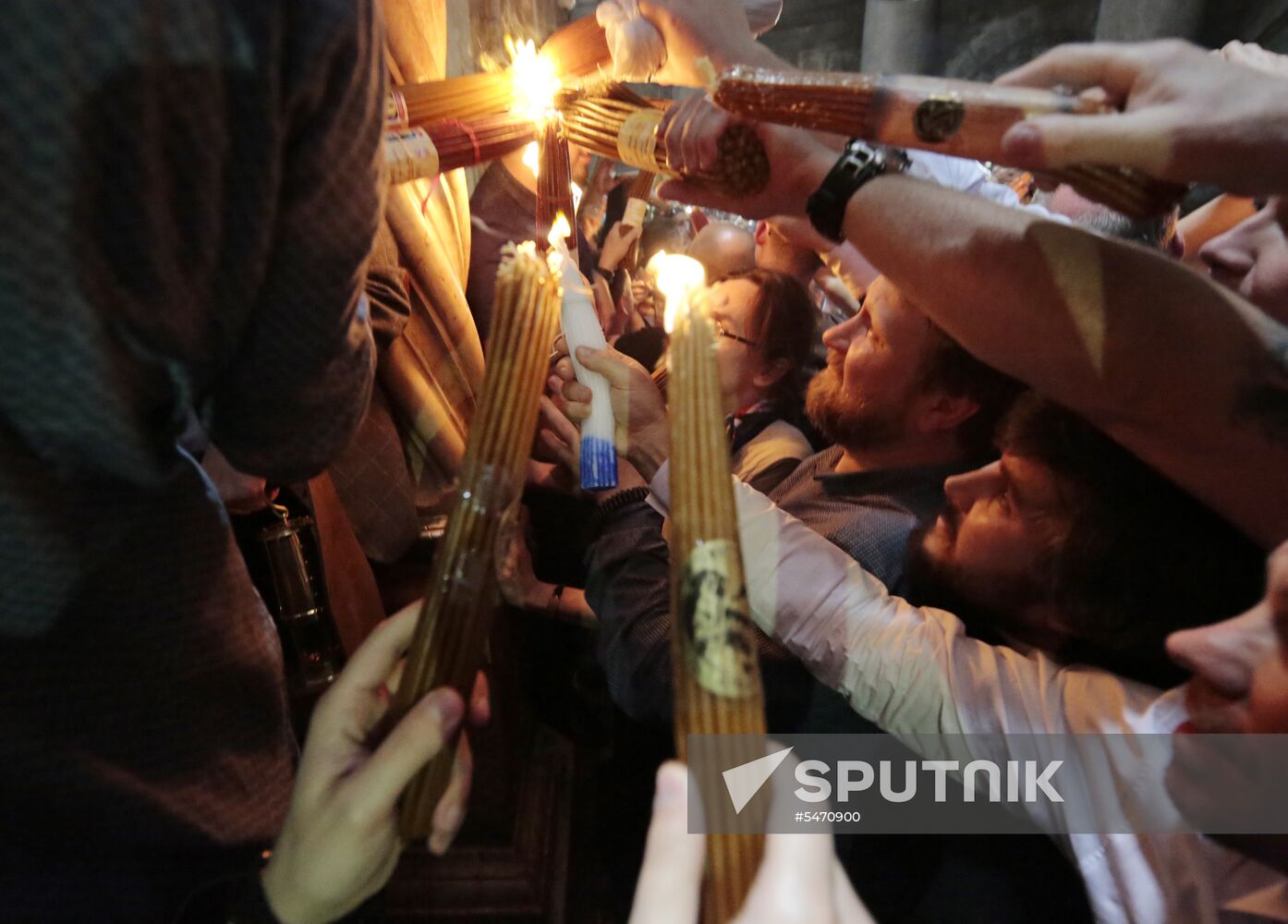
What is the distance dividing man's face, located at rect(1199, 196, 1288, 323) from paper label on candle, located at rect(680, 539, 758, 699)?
925 millimetres

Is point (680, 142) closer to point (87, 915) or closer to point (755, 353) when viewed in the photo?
point (755, 353)

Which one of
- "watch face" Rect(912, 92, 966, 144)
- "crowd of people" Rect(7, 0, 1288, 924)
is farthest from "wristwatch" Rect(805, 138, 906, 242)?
"watch face" Rect(912, 92, 966, 144)

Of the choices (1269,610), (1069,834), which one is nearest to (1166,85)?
(1269,610)

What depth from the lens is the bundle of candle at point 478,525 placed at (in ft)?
1.95

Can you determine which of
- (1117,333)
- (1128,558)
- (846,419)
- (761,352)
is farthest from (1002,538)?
(761,352)

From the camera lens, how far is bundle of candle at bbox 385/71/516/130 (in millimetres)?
919

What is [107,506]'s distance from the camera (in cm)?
52

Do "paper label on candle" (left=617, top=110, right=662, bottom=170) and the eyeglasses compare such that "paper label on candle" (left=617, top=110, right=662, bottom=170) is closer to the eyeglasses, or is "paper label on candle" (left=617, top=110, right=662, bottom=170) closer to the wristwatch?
the wristwatch

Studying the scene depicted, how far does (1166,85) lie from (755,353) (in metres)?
1.07

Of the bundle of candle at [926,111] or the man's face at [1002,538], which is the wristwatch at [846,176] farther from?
the man's face at [1002,538]

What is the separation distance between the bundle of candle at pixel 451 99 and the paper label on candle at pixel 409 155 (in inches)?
1.5

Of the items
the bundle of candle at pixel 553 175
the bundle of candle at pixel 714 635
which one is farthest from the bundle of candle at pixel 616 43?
the bundle of candle at pixel 714 635

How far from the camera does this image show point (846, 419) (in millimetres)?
1330

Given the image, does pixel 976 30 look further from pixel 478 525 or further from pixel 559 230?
pixel 478 525
